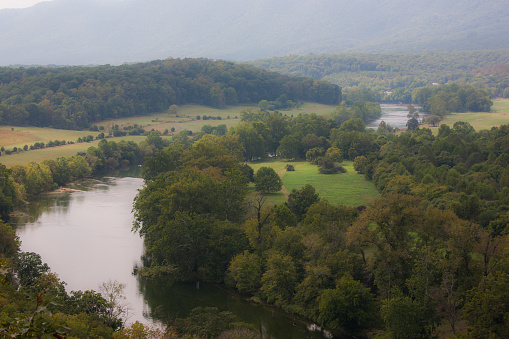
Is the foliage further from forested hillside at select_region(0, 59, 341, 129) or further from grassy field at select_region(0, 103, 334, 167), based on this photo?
forested hillside at select_region(0, 59, 341, 129)

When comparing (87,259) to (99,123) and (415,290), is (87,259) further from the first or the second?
(99,123)

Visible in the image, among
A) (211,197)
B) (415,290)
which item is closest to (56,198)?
(211,197)

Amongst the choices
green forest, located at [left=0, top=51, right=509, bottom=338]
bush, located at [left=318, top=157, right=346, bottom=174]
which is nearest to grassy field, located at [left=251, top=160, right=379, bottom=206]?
bush, located at [left=318, top=157, right=346, bottom=174]

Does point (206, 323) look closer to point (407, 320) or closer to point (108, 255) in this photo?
point (407, 320)

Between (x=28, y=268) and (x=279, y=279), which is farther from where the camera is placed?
(x=279, y=279)

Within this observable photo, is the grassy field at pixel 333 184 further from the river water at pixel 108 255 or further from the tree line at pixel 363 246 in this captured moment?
the river water at pixel 108 255

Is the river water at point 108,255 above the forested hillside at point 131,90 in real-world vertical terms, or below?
below

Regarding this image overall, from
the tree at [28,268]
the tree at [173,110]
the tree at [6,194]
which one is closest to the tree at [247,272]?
the tree at [28,268]

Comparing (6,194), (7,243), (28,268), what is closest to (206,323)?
(28,268)
